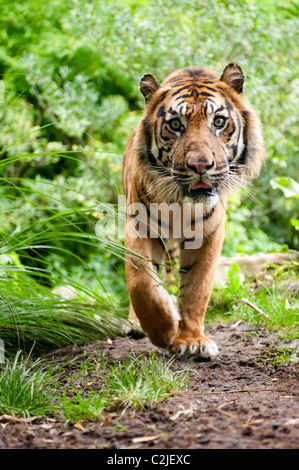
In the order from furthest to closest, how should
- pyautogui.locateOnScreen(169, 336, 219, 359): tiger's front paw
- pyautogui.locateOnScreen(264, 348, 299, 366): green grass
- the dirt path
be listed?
pyautogui.locateOnScreen(169, 336, 219, 359): tiger's front paw, pyautogui.locateOnScreen(264, 348, 299, 366): green grass, the dirt path

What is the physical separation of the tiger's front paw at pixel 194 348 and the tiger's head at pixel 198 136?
2.88 feet

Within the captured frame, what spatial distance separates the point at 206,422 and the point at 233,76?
2359 millimetres

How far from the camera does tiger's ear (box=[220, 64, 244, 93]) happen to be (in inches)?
140

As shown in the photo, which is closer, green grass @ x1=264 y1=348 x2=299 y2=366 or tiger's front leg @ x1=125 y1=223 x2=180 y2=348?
green grass @ x1=264 y1=348 x2=299 y2=366

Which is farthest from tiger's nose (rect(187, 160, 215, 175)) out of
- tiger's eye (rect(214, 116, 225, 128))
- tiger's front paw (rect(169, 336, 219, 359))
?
tiger's front paw (rect(169, 336, 219, 359))

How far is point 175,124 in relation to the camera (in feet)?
11.2

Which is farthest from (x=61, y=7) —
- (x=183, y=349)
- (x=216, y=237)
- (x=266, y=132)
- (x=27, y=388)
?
(x=27, y=388)

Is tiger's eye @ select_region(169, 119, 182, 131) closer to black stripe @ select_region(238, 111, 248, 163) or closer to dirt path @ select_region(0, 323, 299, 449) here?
black stripe @ select_region(238, 111, 248, 163)

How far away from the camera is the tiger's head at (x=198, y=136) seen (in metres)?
3.20

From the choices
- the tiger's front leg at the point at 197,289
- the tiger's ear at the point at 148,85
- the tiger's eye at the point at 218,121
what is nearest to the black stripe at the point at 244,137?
the tiger's eye at the point at 218,121

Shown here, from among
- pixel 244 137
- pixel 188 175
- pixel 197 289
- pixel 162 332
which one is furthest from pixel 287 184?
pixel 162 332

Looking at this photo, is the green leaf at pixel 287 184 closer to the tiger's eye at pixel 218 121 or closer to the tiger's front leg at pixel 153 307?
the tiger's eye at pixel 218 121
